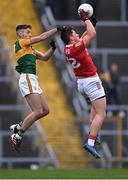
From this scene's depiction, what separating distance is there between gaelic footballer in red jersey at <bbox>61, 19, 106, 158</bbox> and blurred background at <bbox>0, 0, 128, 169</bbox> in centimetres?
734

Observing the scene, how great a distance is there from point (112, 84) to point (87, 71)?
32.2 feet

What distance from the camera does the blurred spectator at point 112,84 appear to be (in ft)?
103

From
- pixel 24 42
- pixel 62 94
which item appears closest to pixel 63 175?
pixel 24 42

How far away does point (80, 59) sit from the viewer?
2178cm

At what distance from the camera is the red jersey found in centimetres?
2170

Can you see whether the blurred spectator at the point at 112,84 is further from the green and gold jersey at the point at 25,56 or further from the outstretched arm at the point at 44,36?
the outstretched arm at the point at 44,36

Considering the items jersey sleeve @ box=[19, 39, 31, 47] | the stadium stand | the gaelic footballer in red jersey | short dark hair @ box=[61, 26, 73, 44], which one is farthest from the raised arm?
the stadium stand

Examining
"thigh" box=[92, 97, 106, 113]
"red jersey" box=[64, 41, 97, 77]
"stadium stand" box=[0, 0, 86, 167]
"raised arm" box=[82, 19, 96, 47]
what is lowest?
"stadium stand" box=[0, 0, 86, 167]

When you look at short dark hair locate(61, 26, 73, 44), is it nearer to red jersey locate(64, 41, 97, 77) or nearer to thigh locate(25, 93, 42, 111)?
red jersey locate(64, 41, 97, 77)

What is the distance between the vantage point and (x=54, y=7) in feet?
113

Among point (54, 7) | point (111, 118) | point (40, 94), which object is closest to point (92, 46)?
point (54, 7)

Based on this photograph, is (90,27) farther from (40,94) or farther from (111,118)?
(111,118)

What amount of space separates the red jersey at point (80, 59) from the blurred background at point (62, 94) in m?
7.49

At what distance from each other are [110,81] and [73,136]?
243 centimetres
